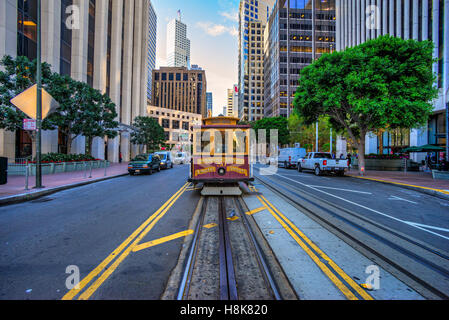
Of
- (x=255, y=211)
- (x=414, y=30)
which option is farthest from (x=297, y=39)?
(x=255, y=211)

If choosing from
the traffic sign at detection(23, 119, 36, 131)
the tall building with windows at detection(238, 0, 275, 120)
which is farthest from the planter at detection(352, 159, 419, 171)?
the tall building with windows at detection(238, 0, 275, 120)

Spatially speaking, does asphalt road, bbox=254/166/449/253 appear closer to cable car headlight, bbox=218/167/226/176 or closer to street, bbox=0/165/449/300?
street, bbox=0/165/449/300

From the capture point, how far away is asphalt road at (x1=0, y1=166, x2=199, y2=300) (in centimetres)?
270

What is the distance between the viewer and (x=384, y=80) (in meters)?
14.6

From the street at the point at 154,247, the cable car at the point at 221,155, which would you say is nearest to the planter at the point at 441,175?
the street at the point at 154,247

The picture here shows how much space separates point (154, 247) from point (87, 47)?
116ft

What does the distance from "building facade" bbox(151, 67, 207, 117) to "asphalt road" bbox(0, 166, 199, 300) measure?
147025 mm

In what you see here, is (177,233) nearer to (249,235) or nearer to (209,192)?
(249,235)

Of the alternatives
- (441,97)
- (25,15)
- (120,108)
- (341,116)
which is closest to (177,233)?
(341,116)

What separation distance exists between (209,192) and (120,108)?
38410mm

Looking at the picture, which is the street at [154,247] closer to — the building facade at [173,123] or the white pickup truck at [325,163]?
the white pickup truck at [325,163]

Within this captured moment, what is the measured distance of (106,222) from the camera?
541 centimetres

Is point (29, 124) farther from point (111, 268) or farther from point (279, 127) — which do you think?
point (279, 127)

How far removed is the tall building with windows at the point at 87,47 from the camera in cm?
2065
